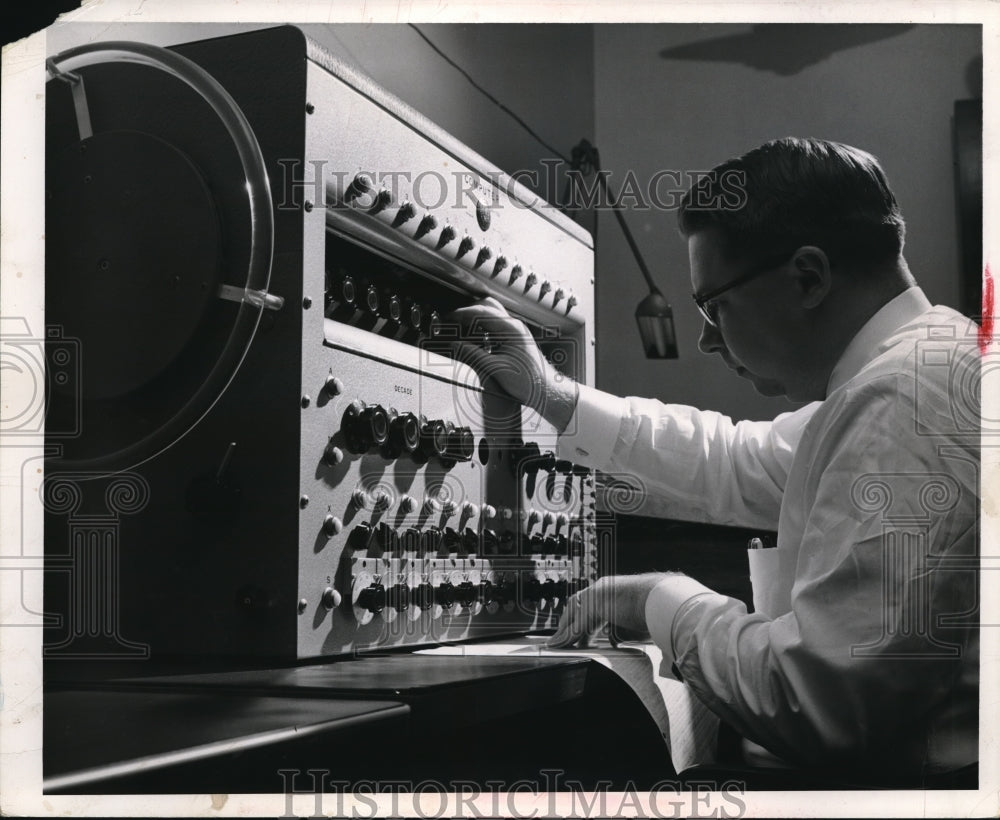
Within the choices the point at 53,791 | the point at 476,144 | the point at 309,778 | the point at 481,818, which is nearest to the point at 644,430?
the point at 476,144

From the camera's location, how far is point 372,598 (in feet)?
4.64

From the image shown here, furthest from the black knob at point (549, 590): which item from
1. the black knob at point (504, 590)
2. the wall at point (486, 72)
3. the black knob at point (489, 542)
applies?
the wall at point (486, 72)

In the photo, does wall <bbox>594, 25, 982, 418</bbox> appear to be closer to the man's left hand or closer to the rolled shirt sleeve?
the rolled shirt sleeve

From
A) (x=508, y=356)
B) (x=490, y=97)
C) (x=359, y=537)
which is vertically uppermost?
(x=490, y=97)

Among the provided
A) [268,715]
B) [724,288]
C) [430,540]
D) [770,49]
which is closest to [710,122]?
[770,49]

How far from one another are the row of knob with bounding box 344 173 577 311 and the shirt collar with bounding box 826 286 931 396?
1.88ft

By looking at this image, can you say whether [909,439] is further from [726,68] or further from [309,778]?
[726,68]

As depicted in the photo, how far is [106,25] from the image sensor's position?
130 centimetres

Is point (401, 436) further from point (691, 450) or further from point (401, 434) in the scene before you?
point (691, 450)

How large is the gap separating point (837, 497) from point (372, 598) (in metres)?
0.58

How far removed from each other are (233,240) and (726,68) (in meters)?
1.58

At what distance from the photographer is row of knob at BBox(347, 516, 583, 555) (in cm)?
142

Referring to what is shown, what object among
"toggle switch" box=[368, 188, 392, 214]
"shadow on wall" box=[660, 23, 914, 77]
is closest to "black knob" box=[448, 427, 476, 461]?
"toggle switch" box=[368, 188, 392, 214]

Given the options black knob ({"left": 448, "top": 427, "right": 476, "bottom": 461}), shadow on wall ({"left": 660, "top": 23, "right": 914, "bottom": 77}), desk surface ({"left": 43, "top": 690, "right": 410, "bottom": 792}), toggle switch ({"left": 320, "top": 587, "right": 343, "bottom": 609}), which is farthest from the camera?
shadow on wall ({"left": 660, "top": 23, "right": 914, "bottom": 77})
